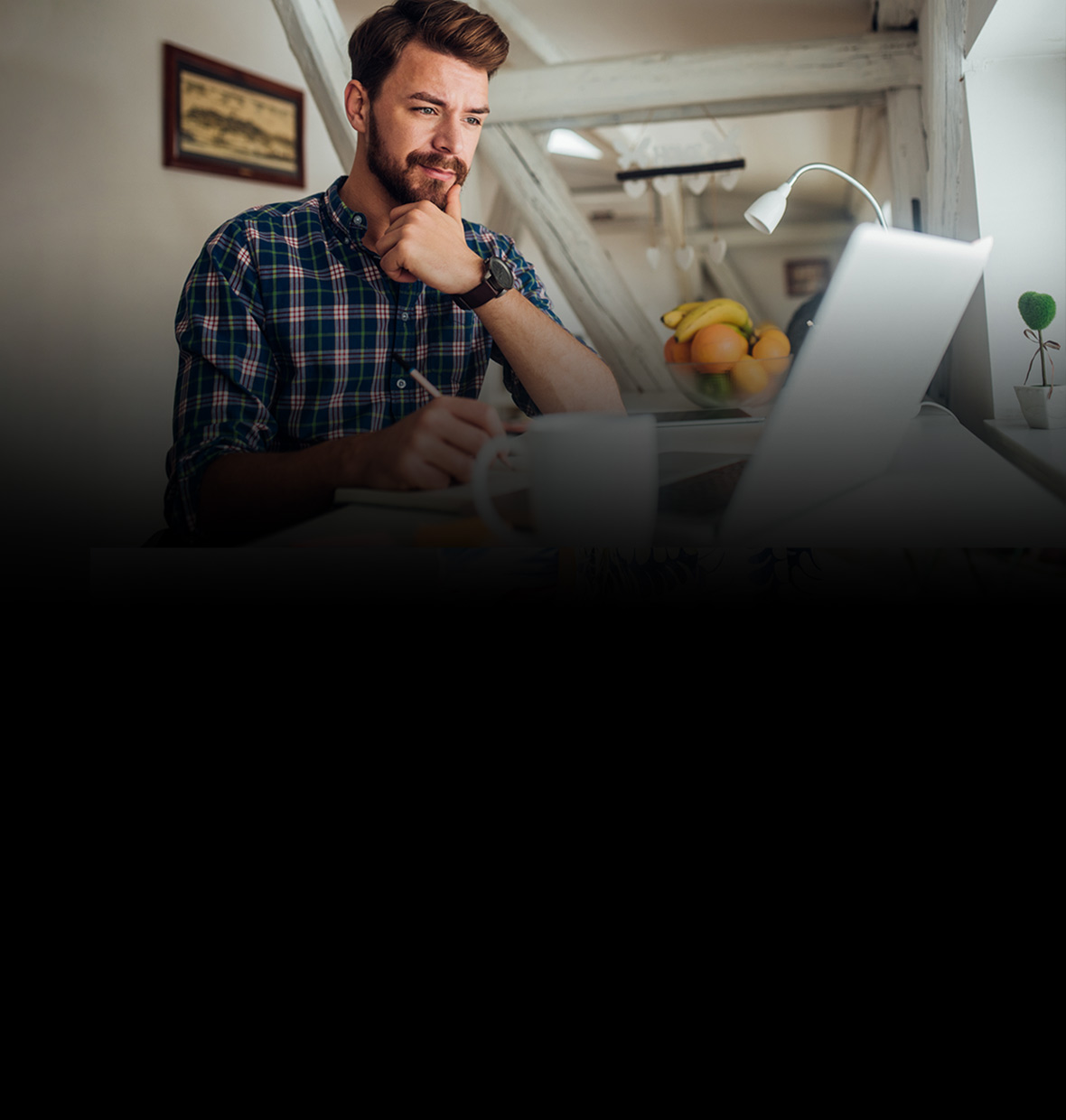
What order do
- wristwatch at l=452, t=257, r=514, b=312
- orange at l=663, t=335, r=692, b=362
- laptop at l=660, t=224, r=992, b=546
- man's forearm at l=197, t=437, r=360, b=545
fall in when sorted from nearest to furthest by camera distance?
laptop at l=660, t=224, r=992, b=546 → man's forearm at l=197, t=437, r=360, b=545 → wristwatch at l=452, t=257, r=514, b=312 → orange at l=663, t=335, r=692, b=362

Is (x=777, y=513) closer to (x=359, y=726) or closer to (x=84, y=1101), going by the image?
(x=359, y=726)

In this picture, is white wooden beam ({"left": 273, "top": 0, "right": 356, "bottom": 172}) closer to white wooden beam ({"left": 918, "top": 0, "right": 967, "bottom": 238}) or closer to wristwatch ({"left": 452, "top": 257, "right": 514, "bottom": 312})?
wristwatch ({"left": 452, "top": 257, "right": 514, "bottom": 312})

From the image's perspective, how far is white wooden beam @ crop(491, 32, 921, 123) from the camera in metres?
0.67

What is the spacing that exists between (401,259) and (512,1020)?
1.98 ft

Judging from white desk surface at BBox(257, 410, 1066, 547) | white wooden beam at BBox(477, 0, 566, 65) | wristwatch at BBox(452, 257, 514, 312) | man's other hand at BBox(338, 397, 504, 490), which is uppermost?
white wooden beam at BBox(477, 0, 566, 65)

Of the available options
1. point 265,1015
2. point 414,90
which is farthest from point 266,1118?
point 414,90

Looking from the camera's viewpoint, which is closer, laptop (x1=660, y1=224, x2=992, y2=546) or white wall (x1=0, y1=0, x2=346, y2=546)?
laptop (x1=660, y1=224, x2=992, y2=546)

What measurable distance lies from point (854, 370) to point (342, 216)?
479 mm

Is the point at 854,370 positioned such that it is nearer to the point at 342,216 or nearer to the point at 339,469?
the point at 339,469

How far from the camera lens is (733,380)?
0.81 m

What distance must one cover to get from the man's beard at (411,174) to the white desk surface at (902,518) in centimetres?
29

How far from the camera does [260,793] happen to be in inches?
22.0

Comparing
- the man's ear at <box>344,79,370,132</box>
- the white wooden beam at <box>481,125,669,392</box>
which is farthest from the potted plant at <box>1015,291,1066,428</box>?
the man's ear at <box>344,79,370,132</box>

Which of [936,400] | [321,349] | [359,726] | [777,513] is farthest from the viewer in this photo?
[936,400]
